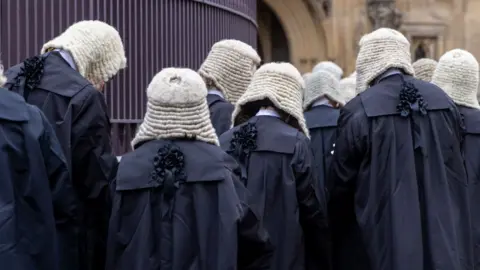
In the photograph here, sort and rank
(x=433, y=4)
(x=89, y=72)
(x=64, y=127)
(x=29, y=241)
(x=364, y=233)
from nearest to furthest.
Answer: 1. (x=29, y=241)
2. (x=64, y=127)
3. (x=89, y=72)
4. (x=364, y=233)
5. (x=433, y=4)

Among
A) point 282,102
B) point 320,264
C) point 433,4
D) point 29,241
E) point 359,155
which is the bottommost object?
point 320,264

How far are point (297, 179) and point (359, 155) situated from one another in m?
0.48

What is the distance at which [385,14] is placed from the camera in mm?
16312

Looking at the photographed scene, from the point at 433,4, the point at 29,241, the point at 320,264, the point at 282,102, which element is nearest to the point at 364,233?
the point at 320,264

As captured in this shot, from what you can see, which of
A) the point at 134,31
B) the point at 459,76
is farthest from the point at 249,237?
the point at 134,31

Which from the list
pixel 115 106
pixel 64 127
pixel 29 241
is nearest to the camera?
pixel 29 241

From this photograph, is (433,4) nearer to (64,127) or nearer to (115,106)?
(115,106)

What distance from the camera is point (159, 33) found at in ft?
20.7

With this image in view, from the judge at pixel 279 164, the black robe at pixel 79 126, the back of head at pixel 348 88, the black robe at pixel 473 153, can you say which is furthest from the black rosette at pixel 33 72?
the back of head at pixel 348 88

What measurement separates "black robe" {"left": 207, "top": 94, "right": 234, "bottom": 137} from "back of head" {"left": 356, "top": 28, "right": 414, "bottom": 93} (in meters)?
0.97

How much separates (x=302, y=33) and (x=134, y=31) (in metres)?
11.7

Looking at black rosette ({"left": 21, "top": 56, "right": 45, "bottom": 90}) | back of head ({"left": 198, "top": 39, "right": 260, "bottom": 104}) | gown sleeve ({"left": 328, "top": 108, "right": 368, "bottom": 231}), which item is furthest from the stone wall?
black rosette ({"left": 21, "top": 56, "right": 45, "bottom": 90})

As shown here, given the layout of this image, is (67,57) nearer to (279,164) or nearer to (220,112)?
(279,164)

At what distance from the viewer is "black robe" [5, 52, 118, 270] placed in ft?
13.4
